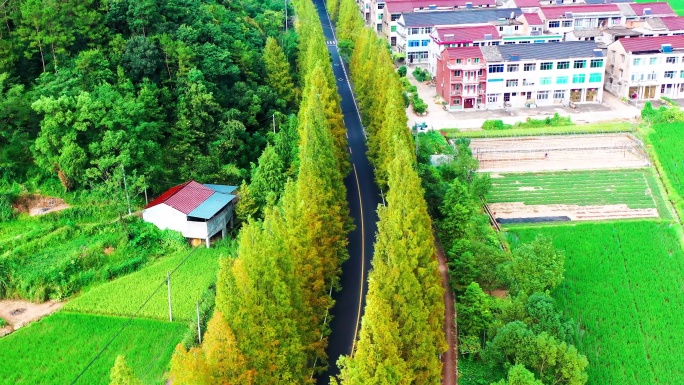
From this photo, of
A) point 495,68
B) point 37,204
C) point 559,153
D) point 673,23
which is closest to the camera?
point 37,204

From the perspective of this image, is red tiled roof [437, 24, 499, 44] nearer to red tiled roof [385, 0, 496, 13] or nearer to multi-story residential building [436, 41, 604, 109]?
multi-story residential building [436, 41, 604, 109]

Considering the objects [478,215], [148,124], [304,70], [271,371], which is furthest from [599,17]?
[271,371]

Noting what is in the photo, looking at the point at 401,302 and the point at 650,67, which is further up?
the point at 650,67

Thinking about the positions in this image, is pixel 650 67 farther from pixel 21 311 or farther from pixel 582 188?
pixel 21 311

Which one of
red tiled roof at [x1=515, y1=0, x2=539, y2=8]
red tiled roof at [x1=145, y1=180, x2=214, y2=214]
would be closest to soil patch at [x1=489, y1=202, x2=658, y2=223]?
red tiled roof at [x1=145, y1=180, x2=214, y2=214]

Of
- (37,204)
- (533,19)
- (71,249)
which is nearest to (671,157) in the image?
(533,19)

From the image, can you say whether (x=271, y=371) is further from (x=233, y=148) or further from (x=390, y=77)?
(x=390, y=77)
